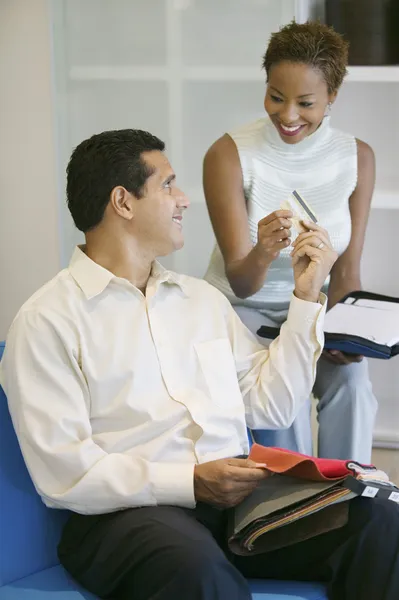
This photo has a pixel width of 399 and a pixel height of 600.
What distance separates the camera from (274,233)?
2.12 m

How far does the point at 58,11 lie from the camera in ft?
11.2

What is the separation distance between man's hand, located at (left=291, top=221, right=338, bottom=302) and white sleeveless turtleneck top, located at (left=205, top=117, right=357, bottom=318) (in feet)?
1.63

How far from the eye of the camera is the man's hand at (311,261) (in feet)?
6.44

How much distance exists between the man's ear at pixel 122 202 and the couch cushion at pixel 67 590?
692 mm

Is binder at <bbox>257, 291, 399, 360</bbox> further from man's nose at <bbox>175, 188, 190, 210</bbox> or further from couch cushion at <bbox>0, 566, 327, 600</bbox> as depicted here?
couch cushion at <bbox>0, 566, 327, 600</bbox>

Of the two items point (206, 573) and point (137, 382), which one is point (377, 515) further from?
point (137, 382)

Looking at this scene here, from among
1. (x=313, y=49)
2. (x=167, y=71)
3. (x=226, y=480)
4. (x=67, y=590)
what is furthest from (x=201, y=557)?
(x=167, y=71)

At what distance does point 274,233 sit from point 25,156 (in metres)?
1.67

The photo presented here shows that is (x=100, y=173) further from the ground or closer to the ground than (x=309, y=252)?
further from the ground

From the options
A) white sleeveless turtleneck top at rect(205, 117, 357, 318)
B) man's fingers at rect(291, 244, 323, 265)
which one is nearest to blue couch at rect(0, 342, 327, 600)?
man's fingers at rect(291, 244, 323, 265)

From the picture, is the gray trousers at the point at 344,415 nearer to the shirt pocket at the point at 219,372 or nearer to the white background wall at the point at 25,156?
the shirt pocket at the point at 219,372

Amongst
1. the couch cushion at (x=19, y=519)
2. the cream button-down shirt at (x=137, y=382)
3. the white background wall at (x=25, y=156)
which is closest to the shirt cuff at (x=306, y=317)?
the cream button-down shirt at (x=137, y=382)

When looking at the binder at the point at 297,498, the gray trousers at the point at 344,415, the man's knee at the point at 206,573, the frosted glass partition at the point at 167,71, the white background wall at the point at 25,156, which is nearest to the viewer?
the man's knee at the point at 206,573

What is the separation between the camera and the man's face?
1.92 m
